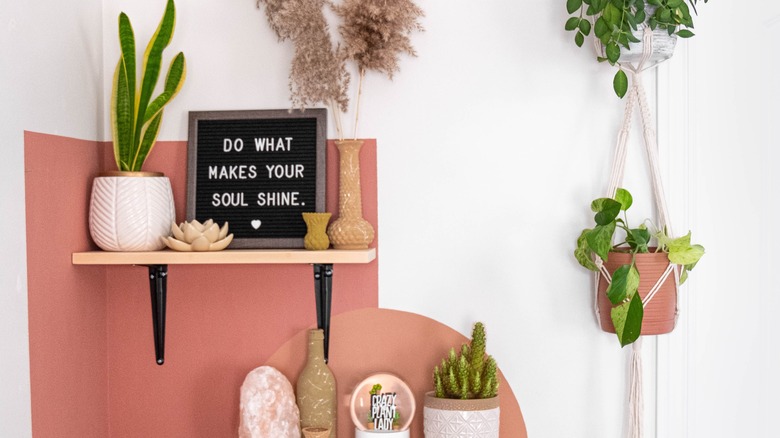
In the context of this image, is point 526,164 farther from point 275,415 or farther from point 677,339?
point 275,415

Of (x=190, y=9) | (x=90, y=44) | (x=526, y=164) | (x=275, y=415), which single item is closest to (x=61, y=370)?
(x=275, y=415)

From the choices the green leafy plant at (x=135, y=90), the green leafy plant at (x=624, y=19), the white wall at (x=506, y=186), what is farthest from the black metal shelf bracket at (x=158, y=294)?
the green leafy plant at (x=624, y=19)

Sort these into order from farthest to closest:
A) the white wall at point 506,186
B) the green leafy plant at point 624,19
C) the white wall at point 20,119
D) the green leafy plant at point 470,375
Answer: the white wall at point 506,186, the green leafy plant at point 470,375, the green leafy plant at point 624,19, the white wall at point 20,119

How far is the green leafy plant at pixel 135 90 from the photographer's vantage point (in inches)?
71.7

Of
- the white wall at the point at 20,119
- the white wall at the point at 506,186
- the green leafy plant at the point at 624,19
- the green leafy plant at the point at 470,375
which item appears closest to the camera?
the white wall at the point at 20,119

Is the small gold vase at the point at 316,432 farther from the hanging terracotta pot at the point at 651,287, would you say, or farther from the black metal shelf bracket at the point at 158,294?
the hanging terracotta pot at the point at 651,287

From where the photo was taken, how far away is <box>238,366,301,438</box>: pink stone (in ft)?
5.79

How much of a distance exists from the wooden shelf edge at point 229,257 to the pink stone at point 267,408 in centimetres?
29

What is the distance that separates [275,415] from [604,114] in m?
1.02

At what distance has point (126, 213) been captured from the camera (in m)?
1.77

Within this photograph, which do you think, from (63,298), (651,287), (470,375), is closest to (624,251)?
(651,287)

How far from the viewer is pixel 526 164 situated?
6.09ft

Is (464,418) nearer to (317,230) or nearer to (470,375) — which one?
(470,375)

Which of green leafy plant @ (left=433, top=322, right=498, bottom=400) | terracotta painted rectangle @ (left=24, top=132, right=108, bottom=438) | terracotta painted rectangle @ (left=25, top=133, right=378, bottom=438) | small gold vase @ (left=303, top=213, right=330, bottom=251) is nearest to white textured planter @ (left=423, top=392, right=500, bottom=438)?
green leafy plant @ (left=433, top=322, right=498, bottom=400)
